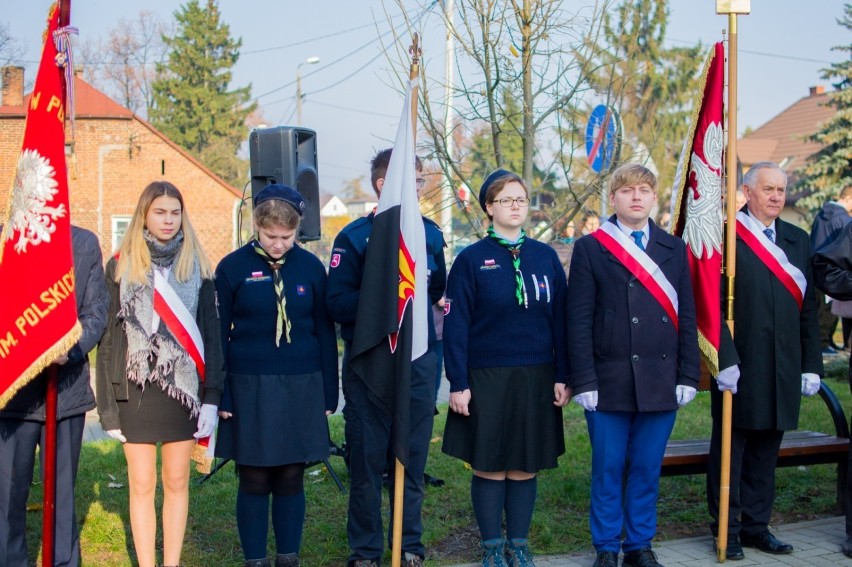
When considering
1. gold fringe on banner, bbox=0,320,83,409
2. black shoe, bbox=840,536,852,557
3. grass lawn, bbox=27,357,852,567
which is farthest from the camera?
grass lawn, bbox=27,357,852,567

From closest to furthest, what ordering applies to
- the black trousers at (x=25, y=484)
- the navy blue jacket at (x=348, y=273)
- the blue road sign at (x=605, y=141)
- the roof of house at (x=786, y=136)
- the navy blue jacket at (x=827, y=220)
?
the black trousers at (x=25, y=484) < the navy blue jacket at (x=348, y=273) < the blue road sign at (x=605, y=141) < the navy blue jacket at (x=827, y=220) < the roof of house at (x=786, y=136)

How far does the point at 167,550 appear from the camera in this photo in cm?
464

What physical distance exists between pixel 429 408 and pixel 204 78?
45351mm

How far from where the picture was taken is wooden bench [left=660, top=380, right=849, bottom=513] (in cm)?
578

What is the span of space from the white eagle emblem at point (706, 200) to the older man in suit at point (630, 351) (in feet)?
0.98

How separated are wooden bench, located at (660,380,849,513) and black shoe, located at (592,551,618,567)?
0.89 m

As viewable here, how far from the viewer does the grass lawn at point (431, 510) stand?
546 centimetres

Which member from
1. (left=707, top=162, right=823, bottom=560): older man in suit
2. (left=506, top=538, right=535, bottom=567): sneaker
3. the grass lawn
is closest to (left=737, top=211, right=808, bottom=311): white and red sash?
(left=707, top=162, right=823, bottom=560): older man in suit

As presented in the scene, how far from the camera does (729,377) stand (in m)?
5.23

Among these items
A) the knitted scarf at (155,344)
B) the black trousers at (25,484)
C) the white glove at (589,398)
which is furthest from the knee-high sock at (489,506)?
the black trousers at (25,484)

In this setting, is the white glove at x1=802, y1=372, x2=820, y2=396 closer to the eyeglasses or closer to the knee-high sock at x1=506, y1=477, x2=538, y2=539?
the knee-high sock at x1=506, y1=477, x2=538, y2=539

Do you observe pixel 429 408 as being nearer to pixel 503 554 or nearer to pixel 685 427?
pixel 503 554

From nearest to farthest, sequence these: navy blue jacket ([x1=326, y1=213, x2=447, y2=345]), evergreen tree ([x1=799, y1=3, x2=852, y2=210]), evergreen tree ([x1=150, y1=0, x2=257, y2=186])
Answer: navy blue jacket ([x1=326, y1=213, x2=447, y2=345]) → evergreen tree ([x1=799, y1=3, x2=852, y2=210]) → evergreen tree ([x1=150, y1=0, x2=257, y2=186])

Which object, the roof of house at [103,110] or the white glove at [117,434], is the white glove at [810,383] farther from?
the roof of house at [103,110]
